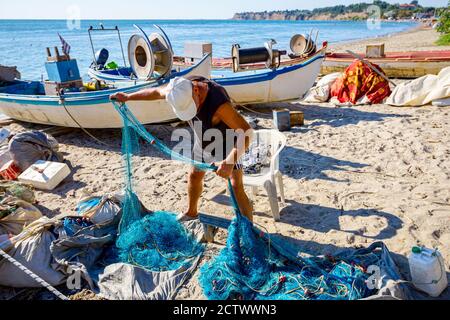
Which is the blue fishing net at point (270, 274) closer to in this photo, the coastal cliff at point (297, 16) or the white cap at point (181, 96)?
the white cap at point (181, 96)

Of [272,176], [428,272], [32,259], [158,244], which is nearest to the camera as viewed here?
[428,272]

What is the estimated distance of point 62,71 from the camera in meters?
7.72

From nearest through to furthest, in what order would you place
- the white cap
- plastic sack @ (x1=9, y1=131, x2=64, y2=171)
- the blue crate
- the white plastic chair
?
the white cap, the white plastic chair, plastic sack @ (x1=9, y1=131, x2=64, y2=171), the blue crate

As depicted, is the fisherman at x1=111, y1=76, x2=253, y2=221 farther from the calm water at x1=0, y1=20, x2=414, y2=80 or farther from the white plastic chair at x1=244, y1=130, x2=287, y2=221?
the calm water at x1=0, y1=20, x2=414, y2=80

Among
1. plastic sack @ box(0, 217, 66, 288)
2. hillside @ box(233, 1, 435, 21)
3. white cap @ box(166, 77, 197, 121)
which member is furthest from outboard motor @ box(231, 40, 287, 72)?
hillside @ box(233, 1, 435, 21)

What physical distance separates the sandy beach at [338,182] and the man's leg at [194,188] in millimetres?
159

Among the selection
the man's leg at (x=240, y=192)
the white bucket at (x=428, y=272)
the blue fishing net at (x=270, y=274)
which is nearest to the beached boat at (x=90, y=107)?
the man's leg at (x=240, y=192)

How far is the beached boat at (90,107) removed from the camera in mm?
6789

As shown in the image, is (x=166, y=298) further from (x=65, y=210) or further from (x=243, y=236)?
(x=65, y=210)

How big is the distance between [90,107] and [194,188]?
4043 millimetres

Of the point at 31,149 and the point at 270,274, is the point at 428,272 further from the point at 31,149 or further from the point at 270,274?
the point at 31,149

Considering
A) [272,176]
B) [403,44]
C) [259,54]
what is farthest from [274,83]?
[403,44]

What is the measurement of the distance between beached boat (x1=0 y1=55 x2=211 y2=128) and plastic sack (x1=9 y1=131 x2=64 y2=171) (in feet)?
3.34

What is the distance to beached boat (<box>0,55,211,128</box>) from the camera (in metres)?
6.79
